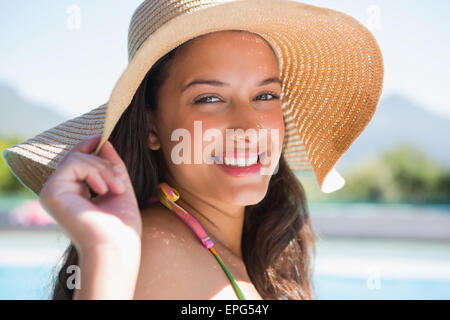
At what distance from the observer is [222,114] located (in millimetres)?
1595

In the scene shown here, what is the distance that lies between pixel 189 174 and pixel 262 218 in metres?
0.74

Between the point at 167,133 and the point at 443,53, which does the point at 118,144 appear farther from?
the point at 443,53

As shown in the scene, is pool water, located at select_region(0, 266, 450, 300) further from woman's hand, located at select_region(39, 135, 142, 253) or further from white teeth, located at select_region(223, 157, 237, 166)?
woman's hand, located at select_region(39, 135, 142, 253)

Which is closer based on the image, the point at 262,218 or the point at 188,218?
the point at 188,218

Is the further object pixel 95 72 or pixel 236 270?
pixel 95 72

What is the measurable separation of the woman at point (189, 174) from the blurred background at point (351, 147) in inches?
10.0

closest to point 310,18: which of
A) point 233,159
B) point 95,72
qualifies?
point 233,159

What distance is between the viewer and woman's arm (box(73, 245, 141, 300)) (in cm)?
98

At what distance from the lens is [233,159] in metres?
1.62

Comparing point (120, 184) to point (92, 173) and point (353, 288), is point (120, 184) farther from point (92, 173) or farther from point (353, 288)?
point (353, 288)

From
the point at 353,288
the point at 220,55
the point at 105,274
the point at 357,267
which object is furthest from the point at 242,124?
the point at 357,267

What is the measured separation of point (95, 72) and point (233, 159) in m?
26.5
